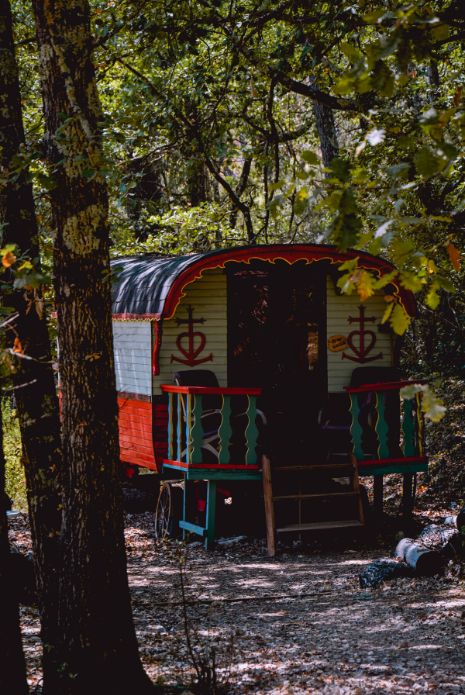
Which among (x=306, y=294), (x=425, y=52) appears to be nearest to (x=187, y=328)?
(x=306, y=294)

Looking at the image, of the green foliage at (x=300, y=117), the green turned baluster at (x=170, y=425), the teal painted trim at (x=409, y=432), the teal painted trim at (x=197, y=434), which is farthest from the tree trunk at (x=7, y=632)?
the teal painted trim at (x=409, y=432)

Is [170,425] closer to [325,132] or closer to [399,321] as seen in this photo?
[325,132]

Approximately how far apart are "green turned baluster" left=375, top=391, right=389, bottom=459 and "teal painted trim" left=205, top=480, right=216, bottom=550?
6.90 feet

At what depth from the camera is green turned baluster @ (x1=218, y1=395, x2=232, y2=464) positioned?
1098cm

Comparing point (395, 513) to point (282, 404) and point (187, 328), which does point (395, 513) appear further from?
point (187, 328)

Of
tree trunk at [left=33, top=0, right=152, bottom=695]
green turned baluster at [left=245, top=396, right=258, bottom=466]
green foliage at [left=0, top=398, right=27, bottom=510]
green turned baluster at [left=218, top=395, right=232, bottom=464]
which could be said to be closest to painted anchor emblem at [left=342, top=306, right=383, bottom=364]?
green turned baluster at [left=245, top=396, right=258, bottom=466]

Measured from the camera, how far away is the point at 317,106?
16797 mm

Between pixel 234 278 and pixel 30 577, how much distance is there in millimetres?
4998

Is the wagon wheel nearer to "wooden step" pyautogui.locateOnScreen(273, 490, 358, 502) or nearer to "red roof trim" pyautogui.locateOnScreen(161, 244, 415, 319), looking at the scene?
"wooden step" pyautogui.locateOnScreen(273, 490, 358, 502)

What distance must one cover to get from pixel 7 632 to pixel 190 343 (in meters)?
7.13

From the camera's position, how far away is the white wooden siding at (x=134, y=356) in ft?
38.9

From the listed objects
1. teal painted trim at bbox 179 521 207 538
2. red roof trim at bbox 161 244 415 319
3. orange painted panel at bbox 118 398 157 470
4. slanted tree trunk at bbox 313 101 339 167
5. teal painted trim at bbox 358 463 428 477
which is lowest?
teal painted trim at bbox 179 521 207 538

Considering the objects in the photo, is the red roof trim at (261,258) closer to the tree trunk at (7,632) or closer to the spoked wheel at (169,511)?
the spoked wheel at (169,511)

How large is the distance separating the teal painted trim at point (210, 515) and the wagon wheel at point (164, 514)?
0.87 metres
